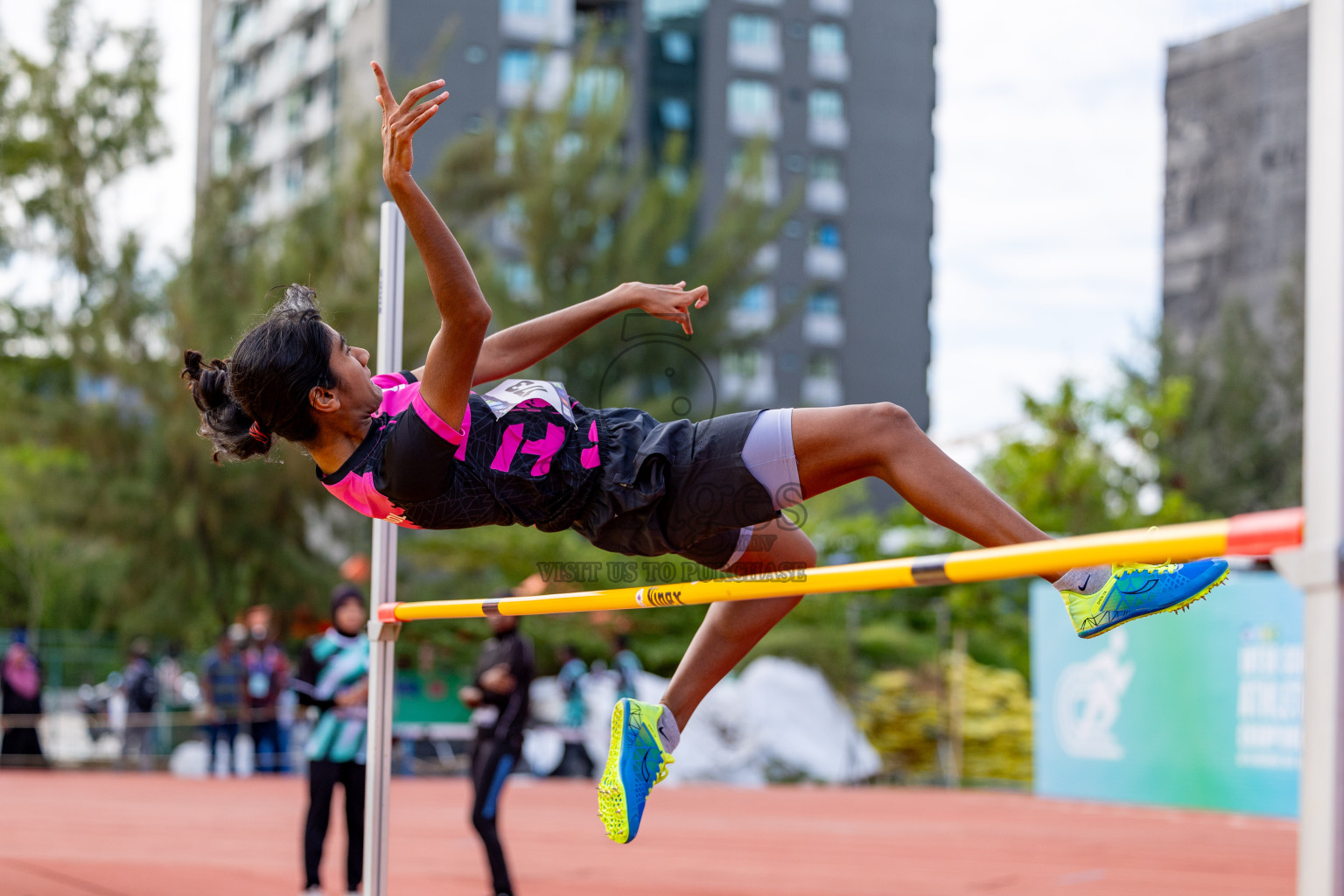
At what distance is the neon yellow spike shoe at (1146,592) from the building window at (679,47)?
33226 mm

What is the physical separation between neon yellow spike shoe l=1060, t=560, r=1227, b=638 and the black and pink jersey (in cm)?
100

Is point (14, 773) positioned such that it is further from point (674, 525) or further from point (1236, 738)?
point (674, 525)

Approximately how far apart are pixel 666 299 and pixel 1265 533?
5.13 ft

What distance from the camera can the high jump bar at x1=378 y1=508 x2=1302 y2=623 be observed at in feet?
5.65

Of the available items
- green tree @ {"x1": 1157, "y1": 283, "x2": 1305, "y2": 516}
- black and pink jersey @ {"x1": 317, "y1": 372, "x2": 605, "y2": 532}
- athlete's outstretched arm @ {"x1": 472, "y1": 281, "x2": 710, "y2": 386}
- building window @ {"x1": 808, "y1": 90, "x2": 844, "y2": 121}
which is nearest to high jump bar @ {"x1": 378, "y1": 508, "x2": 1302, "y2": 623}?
black and pink jersey @ {"x1": 317, "y1": 372, "x2": 605, "y2": 532}

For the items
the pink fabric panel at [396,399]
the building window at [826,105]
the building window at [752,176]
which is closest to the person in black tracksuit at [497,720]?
the pink fabric panel at [396,399]

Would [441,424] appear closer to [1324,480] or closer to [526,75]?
[1324,480]

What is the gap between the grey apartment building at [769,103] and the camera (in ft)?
103

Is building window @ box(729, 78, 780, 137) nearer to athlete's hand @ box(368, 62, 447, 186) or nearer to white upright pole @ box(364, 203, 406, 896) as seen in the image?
white upright pole @ box(364, 203, 406, 896)

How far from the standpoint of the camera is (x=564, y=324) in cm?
313

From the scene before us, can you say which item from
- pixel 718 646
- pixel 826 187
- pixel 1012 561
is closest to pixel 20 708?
pixel 718 646

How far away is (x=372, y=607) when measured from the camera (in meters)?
3.60

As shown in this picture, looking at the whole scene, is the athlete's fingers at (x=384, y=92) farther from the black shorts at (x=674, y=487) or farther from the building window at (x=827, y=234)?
the building window at (x=827, y=234)

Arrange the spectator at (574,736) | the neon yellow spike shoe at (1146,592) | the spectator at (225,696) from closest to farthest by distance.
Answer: the neon yellow spike shoe at (1146,592) → the spectator at (225,696) → the spectator at (574,736)
